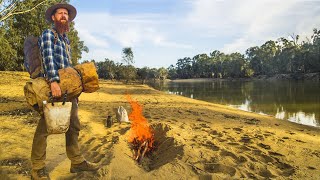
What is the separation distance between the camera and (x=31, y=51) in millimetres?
3938

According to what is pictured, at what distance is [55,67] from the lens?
12.6 ft

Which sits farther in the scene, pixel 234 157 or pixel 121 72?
pixel 121 72

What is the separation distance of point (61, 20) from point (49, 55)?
663 mm

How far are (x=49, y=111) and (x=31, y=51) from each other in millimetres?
948

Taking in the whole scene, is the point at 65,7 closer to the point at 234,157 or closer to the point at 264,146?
the point at 234,157

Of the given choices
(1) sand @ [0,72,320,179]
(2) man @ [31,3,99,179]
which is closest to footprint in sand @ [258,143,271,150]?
(1) sand @ [0,72,320,179]

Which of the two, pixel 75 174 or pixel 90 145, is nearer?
pixel 75 174

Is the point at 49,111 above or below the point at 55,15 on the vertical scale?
below

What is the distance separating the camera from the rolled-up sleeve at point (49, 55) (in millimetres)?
3785

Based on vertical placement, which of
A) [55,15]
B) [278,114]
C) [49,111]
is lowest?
[278,114]

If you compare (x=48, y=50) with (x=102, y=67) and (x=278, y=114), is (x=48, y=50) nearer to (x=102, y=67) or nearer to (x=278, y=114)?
(x=278, y=114)

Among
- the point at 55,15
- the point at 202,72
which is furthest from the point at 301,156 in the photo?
the point at 202,72

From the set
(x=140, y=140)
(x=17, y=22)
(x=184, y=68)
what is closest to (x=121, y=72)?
(x=17, y=22)

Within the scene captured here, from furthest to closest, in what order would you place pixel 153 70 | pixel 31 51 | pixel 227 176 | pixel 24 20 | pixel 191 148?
pixel 153 70, pixel 24 20, pixel 191 148, pixel 227 176, pixel 31 51
